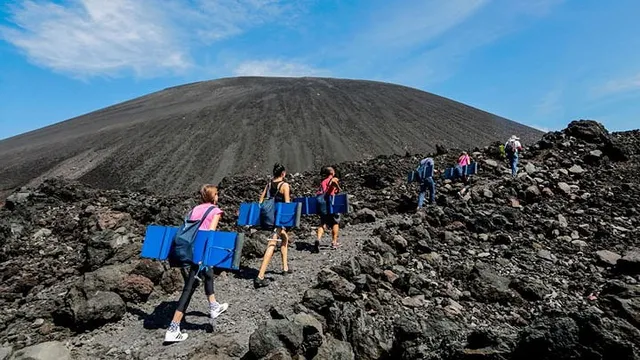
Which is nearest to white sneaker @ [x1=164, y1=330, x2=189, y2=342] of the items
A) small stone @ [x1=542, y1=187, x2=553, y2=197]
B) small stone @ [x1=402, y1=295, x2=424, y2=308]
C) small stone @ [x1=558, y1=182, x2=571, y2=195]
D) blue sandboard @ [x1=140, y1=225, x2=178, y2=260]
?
blue sandboard @ [x1=140, y1=225, x2=178, y2=260]

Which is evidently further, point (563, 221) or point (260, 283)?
point (563, 221)

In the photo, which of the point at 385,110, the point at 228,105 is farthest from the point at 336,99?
the point at 228,105

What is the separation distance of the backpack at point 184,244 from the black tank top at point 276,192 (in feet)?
6.11

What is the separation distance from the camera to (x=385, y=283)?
6535 millimetres

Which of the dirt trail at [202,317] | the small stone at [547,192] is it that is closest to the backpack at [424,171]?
the small stone at [547,192]

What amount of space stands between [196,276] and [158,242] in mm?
786

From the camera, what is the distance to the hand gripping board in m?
4.93

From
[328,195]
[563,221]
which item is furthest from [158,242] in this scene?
[563,221]

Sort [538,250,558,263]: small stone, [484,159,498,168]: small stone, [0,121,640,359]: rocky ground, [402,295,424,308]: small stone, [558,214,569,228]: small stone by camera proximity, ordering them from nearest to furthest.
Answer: [0,121,640,359]: rocky ground → [402,295,424,308]: small stone → [538,250,558,263]: small stone → [558,214,569,228]: small stone → [484,159,498,168]: small stone

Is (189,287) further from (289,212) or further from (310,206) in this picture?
(310,206)

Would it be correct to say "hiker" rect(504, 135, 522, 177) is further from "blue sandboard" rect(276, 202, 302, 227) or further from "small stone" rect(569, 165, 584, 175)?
"blue sandboard" rect(276, 202, 302, 227)

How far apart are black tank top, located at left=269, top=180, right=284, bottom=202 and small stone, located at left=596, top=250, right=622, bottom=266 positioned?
6252 mm

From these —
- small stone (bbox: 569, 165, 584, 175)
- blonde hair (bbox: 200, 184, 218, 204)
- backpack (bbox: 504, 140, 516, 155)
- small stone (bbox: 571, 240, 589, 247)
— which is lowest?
small stone (bbox: 571, 240, 589, 247)

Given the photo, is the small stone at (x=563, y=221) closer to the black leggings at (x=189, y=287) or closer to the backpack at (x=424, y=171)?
the backpack at (x=424, y=171)
